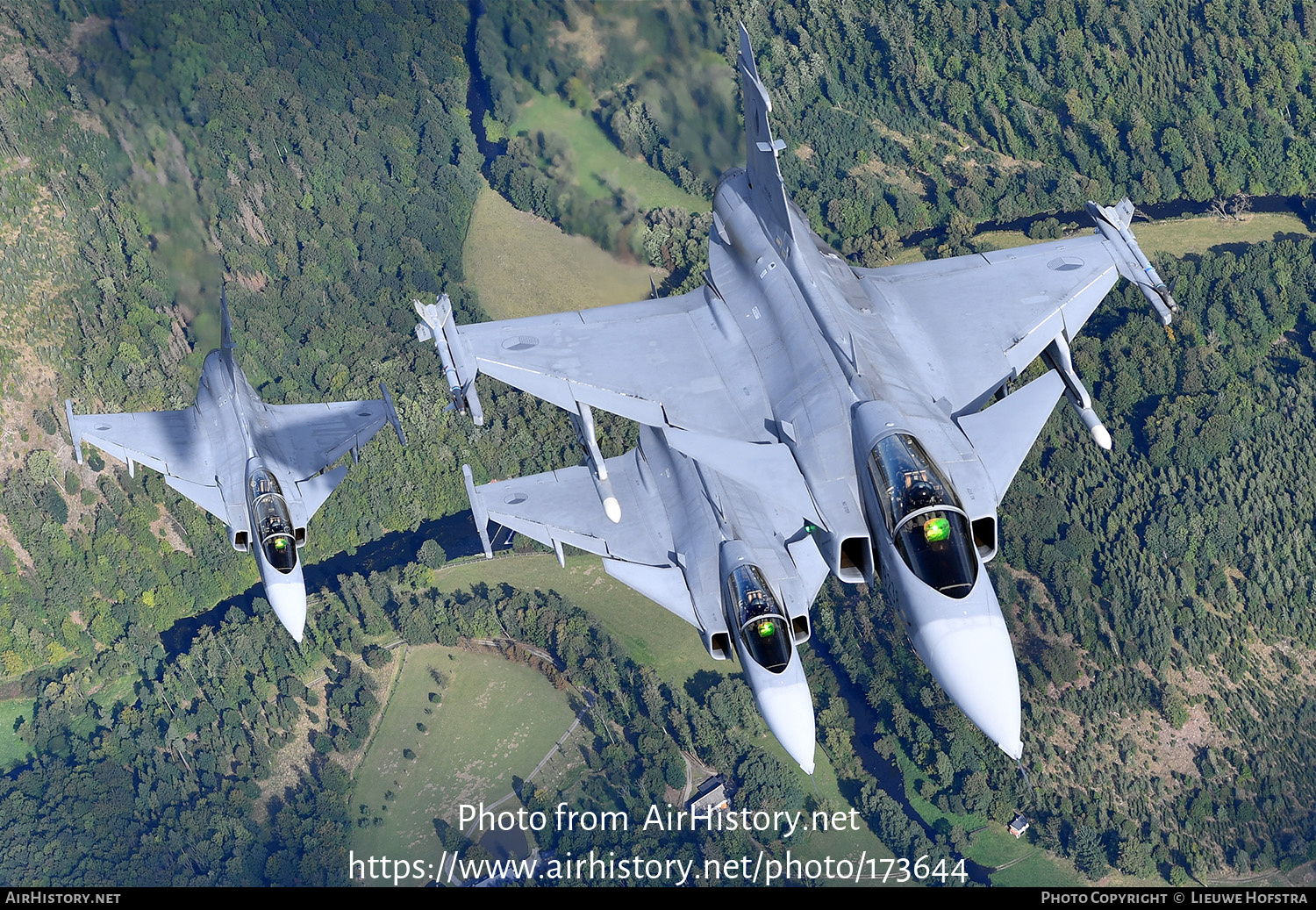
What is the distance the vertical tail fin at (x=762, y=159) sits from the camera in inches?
1403

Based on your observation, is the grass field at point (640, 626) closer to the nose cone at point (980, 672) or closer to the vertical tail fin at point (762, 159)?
the vertical tail fin at point (762, 159)

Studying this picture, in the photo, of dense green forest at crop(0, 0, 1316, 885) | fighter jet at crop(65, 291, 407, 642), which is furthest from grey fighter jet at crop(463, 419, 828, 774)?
dense green forest at crop(0, 0, 1316, 885)

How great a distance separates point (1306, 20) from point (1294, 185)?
10.7 meters

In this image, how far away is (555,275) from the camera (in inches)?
2422

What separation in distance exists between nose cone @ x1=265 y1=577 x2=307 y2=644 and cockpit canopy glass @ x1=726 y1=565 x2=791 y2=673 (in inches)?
459

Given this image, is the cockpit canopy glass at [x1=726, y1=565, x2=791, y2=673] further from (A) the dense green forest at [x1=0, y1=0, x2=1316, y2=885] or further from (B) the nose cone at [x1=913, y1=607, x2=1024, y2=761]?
(A) the dense green forest at [x1=0, y1=0, x2=1316, y2=885]

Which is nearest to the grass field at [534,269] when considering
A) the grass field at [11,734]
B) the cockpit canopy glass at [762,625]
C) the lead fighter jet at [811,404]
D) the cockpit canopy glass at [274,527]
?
the lead fighter jet at [811,404]

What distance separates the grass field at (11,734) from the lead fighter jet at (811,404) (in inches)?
1061

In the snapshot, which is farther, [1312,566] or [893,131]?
[893,131]

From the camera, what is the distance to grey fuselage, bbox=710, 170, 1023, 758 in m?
25.8

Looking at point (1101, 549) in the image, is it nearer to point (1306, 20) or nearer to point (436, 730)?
point (436, 730)

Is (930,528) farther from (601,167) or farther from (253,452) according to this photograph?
(601,167)

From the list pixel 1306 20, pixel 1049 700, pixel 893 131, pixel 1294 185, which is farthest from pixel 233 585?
pixel 1306 20
